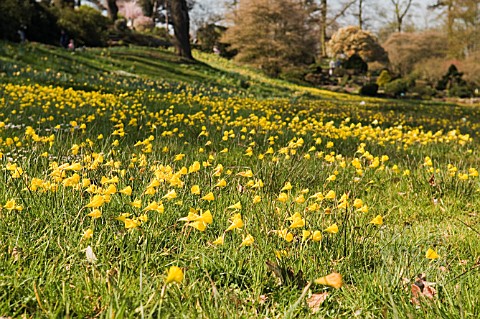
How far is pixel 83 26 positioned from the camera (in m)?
25.8

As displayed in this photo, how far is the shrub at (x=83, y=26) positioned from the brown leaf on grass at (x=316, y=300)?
84.8 feet

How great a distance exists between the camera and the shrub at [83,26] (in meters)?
24.6

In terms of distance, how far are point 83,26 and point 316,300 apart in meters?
27.5

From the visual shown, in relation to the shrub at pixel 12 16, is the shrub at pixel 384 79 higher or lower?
lower

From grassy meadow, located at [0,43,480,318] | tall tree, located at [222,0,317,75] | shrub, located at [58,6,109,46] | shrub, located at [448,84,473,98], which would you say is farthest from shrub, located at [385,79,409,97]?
grassy meadow, located at [0,43,480,318]

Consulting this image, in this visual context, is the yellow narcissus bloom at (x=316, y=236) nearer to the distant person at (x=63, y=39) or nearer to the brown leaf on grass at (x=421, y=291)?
the brown leaf on grass at (x=421, y=291)

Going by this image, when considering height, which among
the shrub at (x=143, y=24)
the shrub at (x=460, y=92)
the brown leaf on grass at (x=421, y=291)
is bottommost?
the brown leaf on grass at (x=421, y=291)

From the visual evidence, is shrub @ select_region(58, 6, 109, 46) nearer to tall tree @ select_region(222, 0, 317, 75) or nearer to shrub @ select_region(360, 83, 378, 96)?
tall tree @ select_region(222, 0, 317, 75)

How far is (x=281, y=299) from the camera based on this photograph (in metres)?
1.69

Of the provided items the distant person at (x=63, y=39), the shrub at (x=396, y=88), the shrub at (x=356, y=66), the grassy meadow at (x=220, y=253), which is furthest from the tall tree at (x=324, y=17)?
the grassy meadow at (x=220, y=253)

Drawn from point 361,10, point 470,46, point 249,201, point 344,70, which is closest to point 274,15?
point 344,70

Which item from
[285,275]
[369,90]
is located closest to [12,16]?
[369,90]

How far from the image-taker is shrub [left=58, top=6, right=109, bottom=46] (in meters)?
24.6

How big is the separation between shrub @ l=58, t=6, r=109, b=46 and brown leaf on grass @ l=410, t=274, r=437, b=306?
2601 cm
